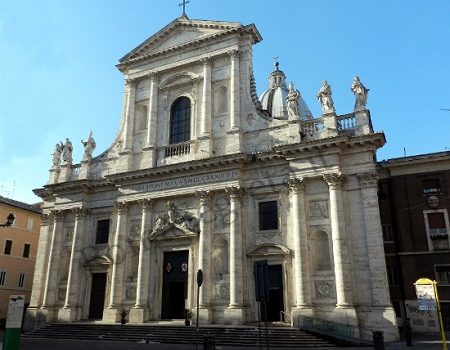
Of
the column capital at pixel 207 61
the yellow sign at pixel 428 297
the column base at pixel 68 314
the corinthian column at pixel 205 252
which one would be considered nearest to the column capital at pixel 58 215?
the column base at pixel 68 314

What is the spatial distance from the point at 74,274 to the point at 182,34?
57.6ft

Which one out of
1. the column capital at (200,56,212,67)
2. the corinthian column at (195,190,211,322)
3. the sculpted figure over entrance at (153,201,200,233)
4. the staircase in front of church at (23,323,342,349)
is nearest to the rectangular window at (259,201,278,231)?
the corinthian column at (195,190,211,322)

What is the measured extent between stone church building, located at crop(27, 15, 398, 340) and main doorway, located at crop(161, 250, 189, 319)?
0.06 meters

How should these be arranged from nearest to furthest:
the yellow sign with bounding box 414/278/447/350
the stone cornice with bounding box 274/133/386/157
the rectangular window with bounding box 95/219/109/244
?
the yellow sign with bounding box 414/278/447/350, the stone cornice with bounding box 274/133/386/157, the rectangular window with bounding box 95/219/109/244

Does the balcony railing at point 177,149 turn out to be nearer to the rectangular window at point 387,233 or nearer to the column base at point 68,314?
the column base at point 68,314

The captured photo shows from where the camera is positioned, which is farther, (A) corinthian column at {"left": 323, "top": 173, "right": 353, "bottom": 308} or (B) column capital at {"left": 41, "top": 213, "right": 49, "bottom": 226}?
(B) column capital at {"left": 41, "top": 213, "right": 49, "bottom": 226}

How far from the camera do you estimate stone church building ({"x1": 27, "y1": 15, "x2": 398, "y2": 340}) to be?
2112cm

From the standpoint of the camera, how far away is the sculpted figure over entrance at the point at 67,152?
30812 millimetres

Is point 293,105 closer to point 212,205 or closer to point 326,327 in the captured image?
point 212,205

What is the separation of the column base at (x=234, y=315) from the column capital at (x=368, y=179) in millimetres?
8857

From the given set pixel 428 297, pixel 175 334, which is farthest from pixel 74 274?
pixel 428 297

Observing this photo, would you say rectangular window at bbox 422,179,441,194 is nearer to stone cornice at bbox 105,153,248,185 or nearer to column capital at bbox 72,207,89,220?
stone cornice at bbox 105,153,248,185

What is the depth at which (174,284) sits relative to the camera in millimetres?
24875

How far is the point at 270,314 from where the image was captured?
870 inches
